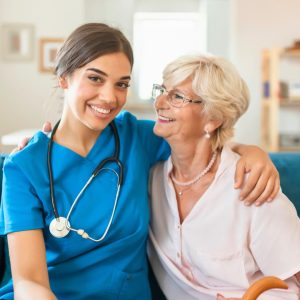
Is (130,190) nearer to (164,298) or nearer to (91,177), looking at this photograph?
(91,177)

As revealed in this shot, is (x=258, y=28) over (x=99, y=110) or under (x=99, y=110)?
over

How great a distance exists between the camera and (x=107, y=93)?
129cm

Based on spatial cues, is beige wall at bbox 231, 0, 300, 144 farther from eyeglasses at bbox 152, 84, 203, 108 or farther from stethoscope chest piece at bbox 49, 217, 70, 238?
stethoscope chest piece at bbox 49, 217, 70, 238

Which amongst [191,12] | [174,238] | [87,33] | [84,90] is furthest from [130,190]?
[191,12]

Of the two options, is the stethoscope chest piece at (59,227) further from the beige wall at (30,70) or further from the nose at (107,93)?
the beige wall at (30,70)

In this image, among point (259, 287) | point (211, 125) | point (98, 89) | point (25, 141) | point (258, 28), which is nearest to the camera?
point (259, 287)

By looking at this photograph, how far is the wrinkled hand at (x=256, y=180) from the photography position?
Result: 134 cm

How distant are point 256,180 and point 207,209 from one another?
18cm

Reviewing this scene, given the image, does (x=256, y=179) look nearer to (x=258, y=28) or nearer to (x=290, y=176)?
(x=290, y=176)

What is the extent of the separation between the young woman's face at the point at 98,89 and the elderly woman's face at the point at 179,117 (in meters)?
0.19

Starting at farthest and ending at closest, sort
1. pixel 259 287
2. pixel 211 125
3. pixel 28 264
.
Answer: pixel 211 125, pixel 28 264, pixel 259 287

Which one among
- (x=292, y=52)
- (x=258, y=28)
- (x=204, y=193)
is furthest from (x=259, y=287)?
(x=258, y=28)

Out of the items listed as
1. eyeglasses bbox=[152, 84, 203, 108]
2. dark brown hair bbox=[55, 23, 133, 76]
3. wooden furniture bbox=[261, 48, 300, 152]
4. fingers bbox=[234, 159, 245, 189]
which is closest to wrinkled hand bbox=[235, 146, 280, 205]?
fingers bbox=[234, 159, 245, 189]

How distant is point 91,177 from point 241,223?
0.47m
